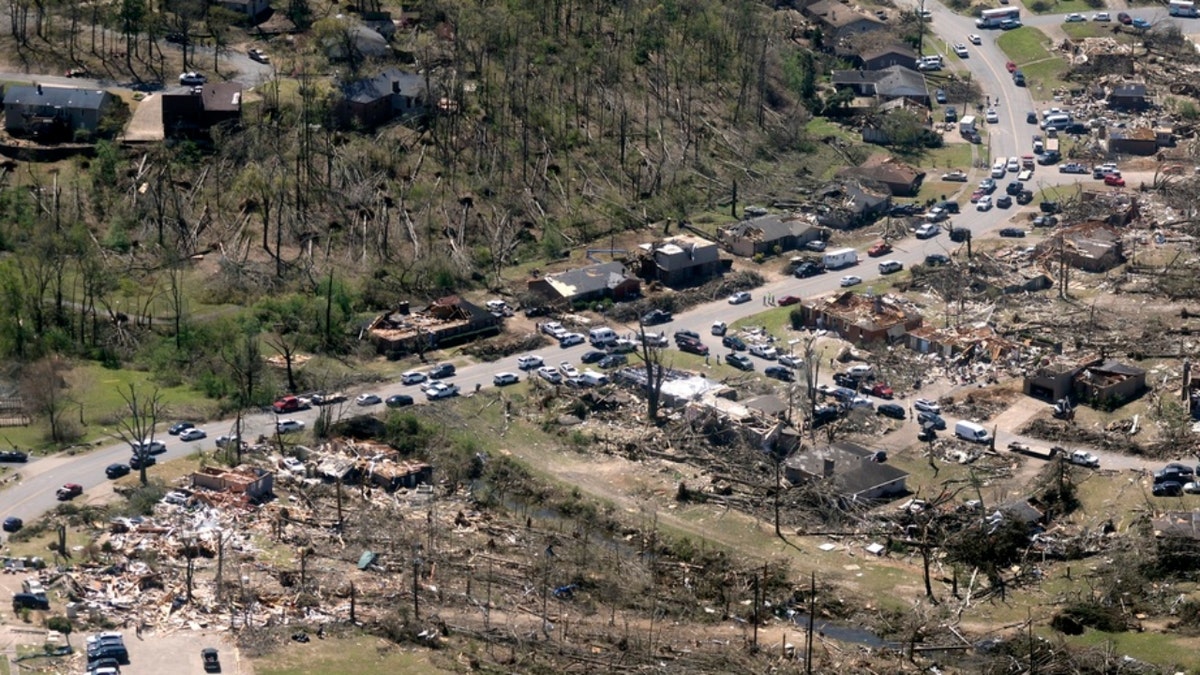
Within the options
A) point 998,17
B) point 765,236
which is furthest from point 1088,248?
point 998,17

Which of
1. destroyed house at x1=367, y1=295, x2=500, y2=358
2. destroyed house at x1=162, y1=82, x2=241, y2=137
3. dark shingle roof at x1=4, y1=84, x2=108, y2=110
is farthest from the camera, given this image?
destroyed house at x1=162, y1=82, x2=241, y2=137

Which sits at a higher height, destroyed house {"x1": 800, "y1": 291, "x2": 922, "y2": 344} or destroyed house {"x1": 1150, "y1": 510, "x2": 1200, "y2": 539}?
destroyed house {"x1": 1150, "y1": 510, "x2": 1200, "y2": 539}

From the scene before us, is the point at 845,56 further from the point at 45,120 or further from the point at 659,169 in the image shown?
the point at 45,120

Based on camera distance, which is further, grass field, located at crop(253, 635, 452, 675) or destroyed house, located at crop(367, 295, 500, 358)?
destroyed house, located at crop(367, 295, 500, 358)

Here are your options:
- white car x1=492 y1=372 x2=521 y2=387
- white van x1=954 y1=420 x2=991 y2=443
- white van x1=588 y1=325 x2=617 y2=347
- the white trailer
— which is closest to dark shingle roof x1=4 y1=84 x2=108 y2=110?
white car x1=492 y1=372 x2=521 y2=387

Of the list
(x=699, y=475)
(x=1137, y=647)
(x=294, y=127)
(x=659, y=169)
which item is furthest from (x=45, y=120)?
(x=1137, y=647)

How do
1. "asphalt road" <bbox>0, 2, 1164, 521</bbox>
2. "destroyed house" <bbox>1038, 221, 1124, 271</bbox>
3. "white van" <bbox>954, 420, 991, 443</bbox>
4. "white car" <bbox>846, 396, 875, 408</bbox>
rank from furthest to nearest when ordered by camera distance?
"destroyed house" <bbox>1038, 221, 1124, 271</bbox>
"white car" <bbox>846, 396, 875, 408</bbox>
"white van" <bbox>954, 420, 991, 443</bbox>
"asphalt road" <bbox>0, 2, 1164, 521</bbox>

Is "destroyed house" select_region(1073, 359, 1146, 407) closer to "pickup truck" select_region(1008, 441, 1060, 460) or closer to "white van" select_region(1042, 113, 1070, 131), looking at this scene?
"pickup truck" select_region(1008, 441, 1060, 460)
